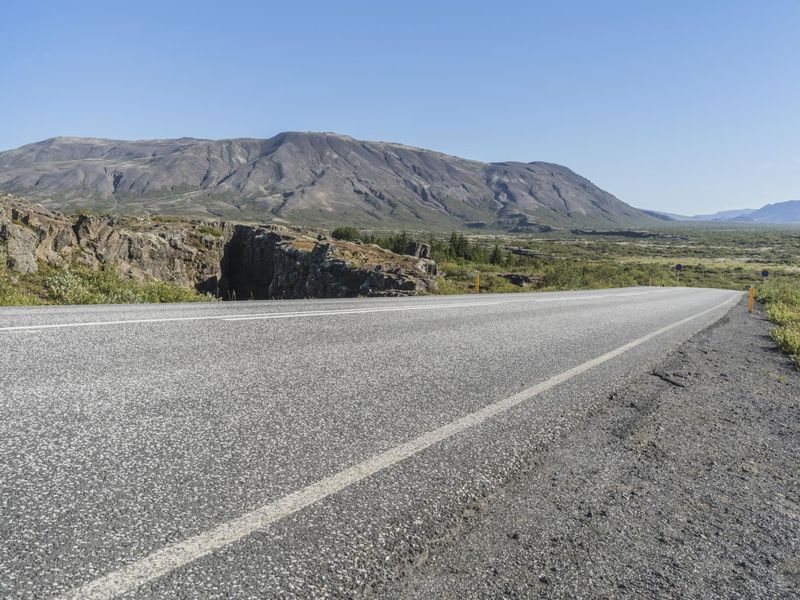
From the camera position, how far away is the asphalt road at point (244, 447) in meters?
1.84

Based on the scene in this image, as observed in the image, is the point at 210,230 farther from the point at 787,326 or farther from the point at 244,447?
the point at 244,447

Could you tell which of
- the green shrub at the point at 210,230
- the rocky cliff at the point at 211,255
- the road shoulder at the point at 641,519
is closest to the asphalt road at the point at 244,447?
the road shoulder at the point at 641,519

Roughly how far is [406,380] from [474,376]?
780mm

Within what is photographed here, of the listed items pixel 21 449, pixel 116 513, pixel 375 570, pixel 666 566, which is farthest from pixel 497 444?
pixel 21 449

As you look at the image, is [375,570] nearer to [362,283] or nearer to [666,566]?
[666,566]

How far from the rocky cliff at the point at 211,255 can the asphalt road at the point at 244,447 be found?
31.6ft

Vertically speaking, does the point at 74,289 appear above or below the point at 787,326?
above

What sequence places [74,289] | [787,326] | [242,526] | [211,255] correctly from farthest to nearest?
1. [211,255]
2. [787,326]
3. [74,289]
4. [242,526]

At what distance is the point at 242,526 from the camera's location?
80.8 inches

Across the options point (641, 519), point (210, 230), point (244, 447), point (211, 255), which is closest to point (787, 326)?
point (641, 519)

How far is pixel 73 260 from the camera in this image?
14.6m

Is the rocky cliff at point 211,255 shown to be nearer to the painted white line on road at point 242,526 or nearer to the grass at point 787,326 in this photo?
the grass at point 787,326

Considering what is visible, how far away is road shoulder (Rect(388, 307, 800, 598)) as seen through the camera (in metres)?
1.99

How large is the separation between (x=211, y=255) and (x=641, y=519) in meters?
22.0
